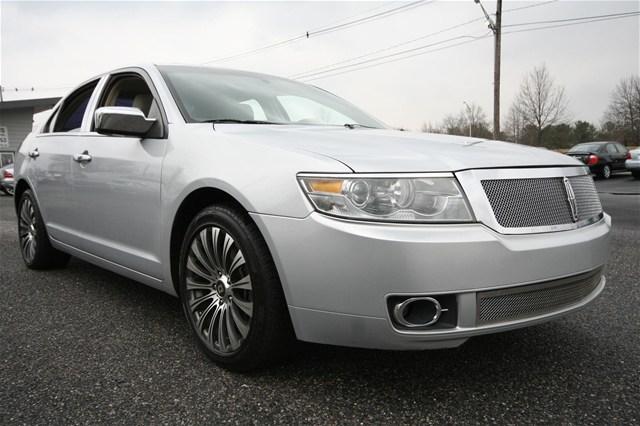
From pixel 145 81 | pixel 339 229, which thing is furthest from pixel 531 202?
pixel 145 81

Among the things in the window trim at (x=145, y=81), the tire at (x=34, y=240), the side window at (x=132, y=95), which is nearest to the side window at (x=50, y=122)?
the tire at (x=34, y=240)

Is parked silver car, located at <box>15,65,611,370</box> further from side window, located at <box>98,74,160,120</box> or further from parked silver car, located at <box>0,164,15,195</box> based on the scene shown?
parked silver car, located at <box>0,164,15,195</box>

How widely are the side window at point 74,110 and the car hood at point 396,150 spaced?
1739 millimetres

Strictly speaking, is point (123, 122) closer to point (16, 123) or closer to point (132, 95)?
point (132, 95)

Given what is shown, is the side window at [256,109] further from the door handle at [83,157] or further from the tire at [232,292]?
the door handle at [83,157]

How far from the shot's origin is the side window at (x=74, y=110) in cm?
367

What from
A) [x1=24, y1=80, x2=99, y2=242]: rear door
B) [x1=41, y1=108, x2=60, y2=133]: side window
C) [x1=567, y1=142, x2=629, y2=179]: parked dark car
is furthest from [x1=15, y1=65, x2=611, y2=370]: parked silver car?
[x1=567, y1=142, x2=629, y2=179]: parked dark car

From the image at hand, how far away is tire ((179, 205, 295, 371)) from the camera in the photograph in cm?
199

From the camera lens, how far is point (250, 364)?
210cm

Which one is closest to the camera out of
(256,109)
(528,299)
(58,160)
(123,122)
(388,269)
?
(388,269)

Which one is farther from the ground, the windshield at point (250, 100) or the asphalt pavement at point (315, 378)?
the windshield at point (250, 100)

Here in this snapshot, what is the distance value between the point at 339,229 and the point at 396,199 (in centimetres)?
23

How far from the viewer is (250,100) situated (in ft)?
9.71

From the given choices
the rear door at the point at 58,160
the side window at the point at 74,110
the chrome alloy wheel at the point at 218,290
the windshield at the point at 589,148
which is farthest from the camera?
the windshield at the point at 589,148
